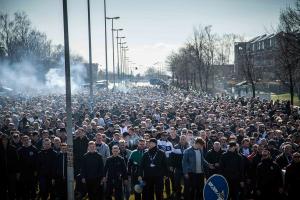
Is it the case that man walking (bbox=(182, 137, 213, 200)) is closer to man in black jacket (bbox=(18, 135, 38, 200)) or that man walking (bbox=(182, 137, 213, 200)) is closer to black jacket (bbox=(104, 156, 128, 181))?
black jacket (bbox=(104, 156, 128, 181))

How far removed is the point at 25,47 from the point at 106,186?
52608 millimetres

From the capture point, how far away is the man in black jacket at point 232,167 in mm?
9648

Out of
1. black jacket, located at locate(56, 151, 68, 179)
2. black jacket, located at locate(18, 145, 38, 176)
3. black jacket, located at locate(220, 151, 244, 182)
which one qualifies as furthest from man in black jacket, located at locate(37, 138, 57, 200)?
black jacket, located at locate(220, 151, 244, 182)

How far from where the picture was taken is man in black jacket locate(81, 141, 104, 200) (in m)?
9.64

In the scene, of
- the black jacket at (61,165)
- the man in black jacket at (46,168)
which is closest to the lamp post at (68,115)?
the black jacket at (61,165)

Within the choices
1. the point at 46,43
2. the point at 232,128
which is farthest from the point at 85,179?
the point at 46,43

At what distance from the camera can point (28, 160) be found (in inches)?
410

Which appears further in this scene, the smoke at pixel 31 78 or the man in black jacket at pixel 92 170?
the smoke at pixel 31 78

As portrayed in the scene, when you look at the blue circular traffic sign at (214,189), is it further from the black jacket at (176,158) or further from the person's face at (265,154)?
the black jacket at (176,158)

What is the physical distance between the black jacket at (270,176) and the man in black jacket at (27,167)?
239 inches

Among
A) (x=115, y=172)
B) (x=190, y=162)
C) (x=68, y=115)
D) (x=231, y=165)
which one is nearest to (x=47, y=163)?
(x=68, y=115)

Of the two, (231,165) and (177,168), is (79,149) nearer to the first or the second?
(177,168)

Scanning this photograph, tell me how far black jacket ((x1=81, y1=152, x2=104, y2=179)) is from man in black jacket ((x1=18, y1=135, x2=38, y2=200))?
169 cm

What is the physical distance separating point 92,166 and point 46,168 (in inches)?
58.5
